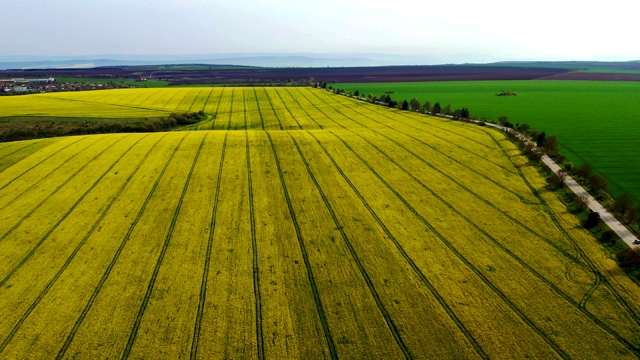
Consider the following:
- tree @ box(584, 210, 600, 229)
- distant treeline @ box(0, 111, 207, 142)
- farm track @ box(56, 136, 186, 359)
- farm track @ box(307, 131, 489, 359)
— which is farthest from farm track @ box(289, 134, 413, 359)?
distant treeline @ box(0, 111, 207, 142)

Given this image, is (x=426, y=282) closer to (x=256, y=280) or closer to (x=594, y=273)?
(x=256, y=280)

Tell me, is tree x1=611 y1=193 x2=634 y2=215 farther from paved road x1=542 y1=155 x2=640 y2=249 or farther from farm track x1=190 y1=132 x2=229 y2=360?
farm track x1=190 y1=132 x2=229 y2=360

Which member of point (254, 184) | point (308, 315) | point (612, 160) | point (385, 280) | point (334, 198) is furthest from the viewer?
point (612, 160)

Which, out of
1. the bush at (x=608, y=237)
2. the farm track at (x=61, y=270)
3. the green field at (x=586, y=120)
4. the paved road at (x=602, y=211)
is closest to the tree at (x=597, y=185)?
the paved road at (x=602, y=211)

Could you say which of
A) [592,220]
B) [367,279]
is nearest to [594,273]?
[592,220]

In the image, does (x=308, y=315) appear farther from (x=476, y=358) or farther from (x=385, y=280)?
(x=476, y=358)

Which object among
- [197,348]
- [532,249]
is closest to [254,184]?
[197,348]
